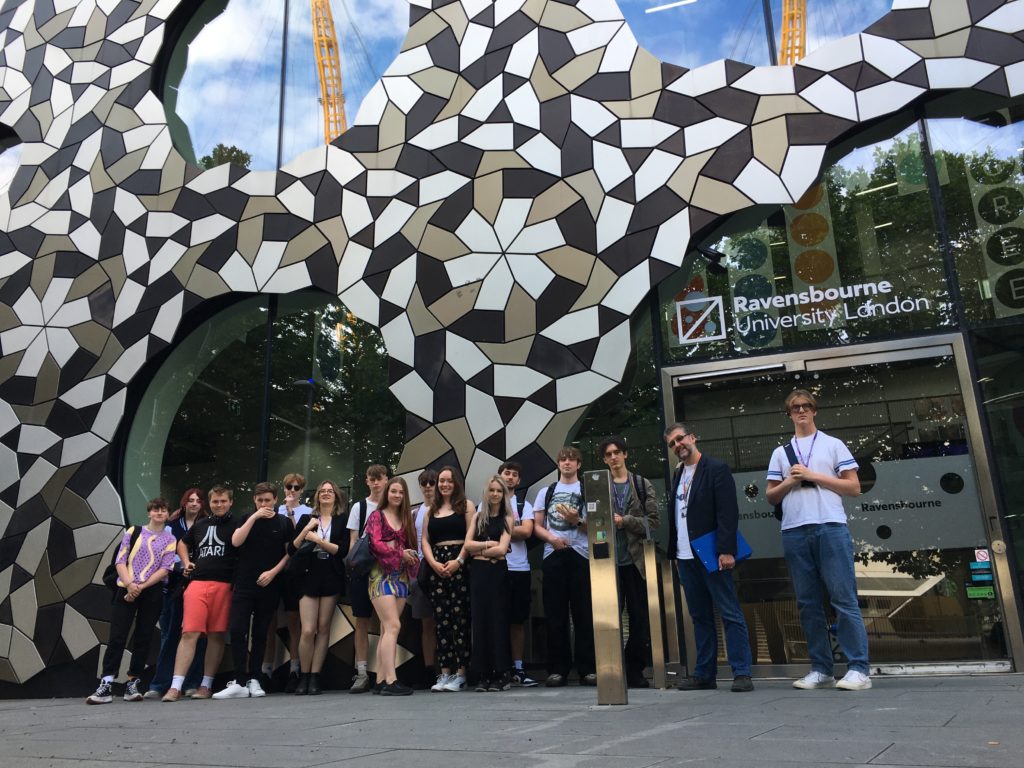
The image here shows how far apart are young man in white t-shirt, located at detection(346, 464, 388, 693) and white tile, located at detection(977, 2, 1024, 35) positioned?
21.0ft

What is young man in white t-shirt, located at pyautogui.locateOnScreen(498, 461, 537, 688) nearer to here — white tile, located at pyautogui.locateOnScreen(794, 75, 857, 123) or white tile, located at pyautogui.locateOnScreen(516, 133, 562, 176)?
white tile, located at pyautogui.locateOnScreen(516, 133, 562, 176)

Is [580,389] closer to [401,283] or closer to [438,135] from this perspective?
[401,283]

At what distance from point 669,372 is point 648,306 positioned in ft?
2.16

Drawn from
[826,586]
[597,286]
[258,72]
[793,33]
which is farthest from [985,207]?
[258,72]

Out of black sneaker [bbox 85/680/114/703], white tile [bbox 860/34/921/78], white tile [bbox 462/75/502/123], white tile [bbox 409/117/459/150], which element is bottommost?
black sneaker [bbox 85/680/114/703]

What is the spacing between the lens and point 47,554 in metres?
9.27

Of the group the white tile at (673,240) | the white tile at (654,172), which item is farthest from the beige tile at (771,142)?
the white tile at (673,240)

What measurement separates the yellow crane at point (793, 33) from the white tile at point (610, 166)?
1.69m

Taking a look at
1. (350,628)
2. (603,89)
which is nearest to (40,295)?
(350,628)

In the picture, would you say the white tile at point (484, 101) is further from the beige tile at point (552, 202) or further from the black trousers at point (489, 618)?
the black trousers at point (489, 618)

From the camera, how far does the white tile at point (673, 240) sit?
7.81 m

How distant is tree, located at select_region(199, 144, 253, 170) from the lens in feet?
33.0

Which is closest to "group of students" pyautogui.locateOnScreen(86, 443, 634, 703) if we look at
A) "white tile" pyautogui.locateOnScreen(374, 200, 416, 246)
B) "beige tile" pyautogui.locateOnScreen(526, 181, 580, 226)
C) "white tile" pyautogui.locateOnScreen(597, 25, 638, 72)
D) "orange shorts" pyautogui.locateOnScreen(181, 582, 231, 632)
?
"orange shorts" pyautogui.locateOnScreen(181, 582, 231, 632)

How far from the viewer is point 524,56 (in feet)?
28.8
